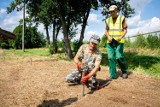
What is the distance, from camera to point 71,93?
21.4ft

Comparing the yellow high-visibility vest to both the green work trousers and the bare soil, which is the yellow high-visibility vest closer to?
the green work trousers

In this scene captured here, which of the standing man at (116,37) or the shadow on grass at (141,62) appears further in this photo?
the shadow on grass at (141,62)

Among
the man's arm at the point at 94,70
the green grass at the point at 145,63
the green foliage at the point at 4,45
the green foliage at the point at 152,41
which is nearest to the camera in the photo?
the man's arm at the point at 94,70

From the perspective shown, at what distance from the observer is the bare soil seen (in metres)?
5.77

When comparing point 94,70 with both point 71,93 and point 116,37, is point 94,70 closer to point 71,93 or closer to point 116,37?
point 71,93

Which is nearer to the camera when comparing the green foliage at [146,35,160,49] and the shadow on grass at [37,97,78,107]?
the shadow on grass at [37,97,78,107]

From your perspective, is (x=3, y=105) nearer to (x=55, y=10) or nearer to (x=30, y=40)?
(x=55, y=10)

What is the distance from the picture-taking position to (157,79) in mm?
8219

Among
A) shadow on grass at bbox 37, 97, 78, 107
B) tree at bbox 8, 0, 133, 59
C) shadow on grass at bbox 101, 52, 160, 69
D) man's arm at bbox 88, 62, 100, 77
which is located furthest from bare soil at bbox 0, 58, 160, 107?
tree at bbox 8, 0, 133, 59

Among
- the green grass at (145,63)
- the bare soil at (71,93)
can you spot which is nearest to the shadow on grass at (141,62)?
the green grass at (145,63)

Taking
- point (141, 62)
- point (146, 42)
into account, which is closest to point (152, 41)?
point (146, 42)

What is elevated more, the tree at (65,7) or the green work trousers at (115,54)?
the tree at (65,7)

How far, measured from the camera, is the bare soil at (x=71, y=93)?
5.77m

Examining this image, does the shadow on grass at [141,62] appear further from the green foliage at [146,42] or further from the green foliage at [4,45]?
the green foliage at [4,45]
